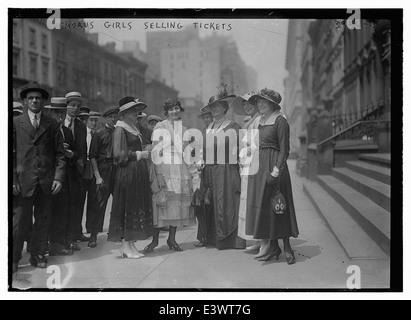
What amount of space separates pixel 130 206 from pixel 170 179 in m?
0.61

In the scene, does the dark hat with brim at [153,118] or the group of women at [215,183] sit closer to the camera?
the group of women at [215,183]

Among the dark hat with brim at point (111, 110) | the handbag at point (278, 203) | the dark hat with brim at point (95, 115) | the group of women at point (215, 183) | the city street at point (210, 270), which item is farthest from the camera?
the dark hat with brim at point (95, 115)

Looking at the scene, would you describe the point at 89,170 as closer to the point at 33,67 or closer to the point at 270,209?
the point at 33,67

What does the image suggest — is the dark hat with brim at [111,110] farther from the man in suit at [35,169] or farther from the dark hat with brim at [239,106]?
the dark hat with brim at [239,106]

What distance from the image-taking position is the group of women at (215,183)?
5.45 m

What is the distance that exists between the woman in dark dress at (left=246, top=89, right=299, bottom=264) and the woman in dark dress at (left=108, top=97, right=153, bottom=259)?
53.6 inches

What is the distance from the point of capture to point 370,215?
19.1 ft

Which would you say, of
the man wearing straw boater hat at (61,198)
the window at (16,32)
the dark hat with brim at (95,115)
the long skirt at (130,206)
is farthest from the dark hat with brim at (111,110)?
the window at (16,32)

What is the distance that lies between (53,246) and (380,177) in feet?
14.9

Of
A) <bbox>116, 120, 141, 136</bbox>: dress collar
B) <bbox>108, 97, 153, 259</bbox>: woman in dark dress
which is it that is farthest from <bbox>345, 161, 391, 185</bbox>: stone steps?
<bbox>116, 120, 141, 136</bbox>: dress collar

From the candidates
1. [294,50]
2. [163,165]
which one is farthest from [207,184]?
[294,50]

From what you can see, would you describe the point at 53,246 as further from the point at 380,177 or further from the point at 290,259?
the point at 380,177

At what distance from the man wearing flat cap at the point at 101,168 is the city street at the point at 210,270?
0.39 metres

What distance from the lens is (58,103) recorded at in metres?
5.78
